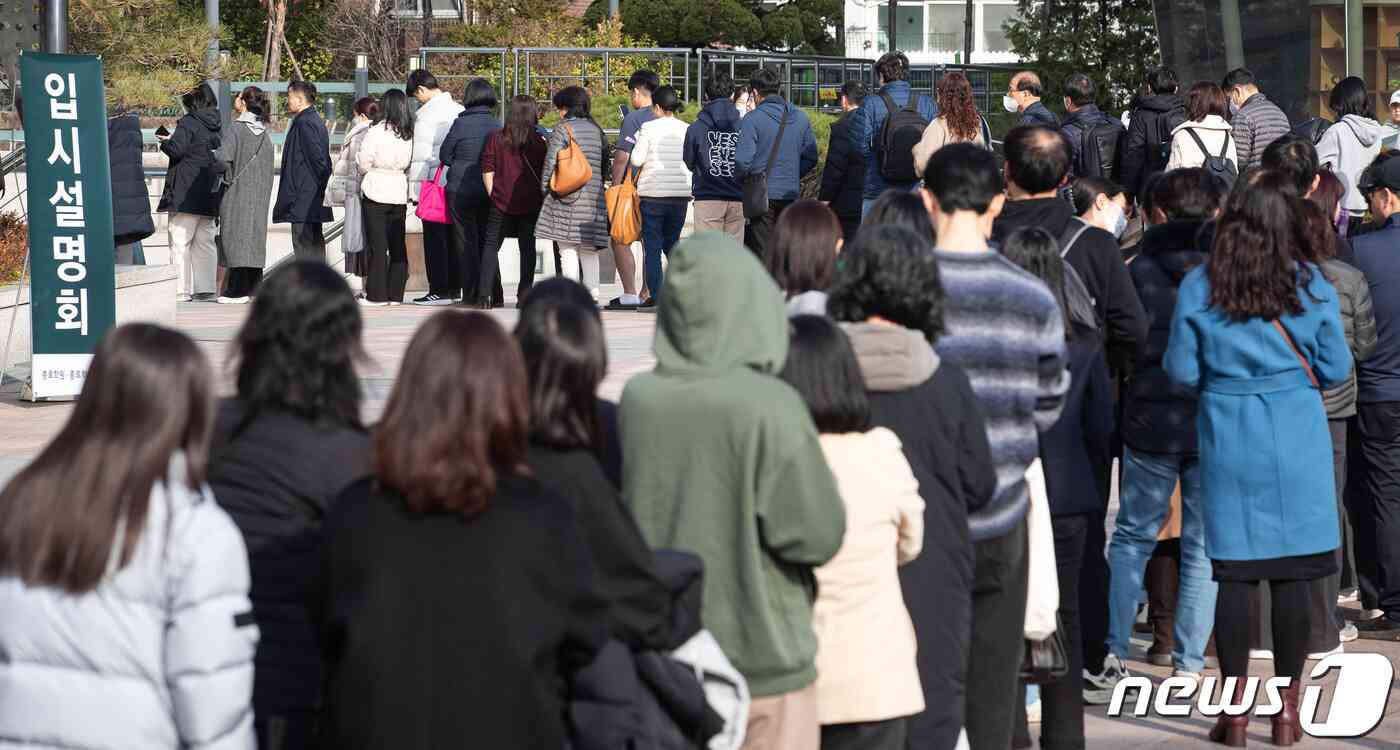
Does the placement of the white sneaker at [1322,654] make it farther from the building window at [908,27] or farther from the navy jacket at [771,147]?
the building window at [908,27]

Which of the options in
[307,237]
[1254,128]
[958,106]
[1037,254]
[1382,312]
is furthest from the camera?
[307,237]

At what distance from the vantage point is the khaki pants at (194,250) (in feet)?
52.7

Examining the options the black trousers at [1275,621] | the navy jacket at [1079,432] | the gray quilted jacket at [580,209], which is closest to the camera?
the navy jacket at [1079,432]

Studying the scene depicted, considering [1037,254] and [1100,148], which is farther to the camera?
[1100,148]

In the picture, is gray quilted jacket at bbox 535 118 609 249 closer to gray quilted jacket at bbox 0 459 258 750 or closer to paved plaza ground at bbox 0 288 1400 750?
paved plaza ground at bbox 0 288 1400 750

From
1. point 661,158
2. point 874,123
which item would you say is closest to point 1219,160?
point 874,123

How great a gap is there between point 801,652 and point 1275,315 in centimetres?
230

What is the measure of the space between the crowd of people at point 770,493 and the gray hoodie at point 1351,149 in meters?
4.17

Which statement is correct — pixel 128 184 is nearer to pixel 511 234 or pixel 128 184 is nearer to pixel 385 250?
pixel 385 250

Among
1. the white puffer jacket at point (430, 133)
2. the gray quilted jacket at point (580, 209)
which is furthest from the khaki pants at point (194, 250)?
the gray quilted jacket at point (580, 209)

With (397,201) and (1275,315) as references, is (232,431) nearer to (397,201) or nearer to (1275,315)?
(1275,315)

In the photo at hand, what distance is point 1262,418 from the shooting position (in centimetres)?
580

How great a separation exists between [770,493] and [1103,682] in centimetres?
286

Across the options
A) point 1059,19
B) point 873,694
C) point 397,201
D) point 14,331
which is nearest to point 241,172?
point 397,201
